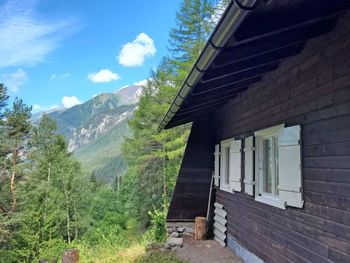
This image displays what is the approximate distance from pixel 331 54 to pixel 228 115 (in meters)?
→ 3.86

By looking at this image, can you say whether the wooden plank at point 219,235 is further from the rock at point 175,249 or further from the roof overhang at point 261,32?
the roof overhang at point 261,32

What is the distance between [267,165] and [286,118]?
1.17 m

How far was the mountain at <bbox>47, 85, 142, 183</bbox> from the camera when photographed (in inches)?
3073

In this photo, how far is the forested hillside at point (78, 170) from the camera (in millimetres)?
13719

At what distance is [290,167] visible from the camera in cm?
386

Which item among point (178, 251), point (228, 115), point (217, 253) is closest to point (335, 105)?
point (228, 115)

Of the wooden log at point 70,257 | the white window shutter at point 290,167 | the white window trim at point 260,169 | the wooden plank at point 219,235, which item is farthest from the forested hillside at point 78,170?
the white window shutter at point 290,167

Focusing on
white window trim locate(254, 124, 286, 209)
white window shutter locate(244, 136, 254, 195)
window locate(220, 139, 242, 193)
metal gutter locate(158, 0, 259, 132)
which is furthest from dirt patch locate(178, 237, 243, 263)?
metal gutter locate(158, 0, 259, 132)

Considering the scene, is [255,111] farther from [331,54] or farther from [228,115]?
[331,54]

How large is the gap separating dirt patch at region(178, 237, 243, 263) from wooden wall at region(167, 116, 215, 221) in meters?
0.85

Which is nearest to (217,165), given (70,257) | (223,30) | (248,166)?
(248,166)

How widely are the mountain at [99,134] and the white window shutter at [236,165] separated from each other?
5060 centimetres

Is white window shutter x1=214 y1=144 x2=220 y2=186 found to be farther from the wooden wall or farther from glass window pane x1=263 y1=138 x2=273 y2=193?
glass window pane x1=263 y1=138 x2=273 y2=193

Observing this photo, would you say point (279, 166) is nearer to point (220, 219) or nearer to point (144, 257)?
point (220, 219)
